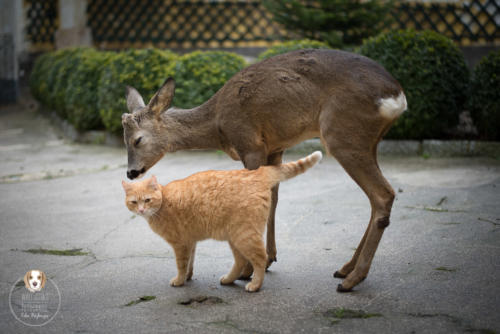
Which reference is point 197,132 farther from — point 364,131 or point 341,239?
point 341,239

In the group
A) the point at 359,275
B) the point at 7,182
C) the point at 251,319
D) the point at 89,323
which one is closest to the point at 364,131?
the point at 359,275

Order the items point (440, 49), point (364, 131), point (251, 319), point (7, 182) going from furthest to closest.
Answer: point (440, 49) → point (7, 182) → point (364, 131) → point (251, 319)

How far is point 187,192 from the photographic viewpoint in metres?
3.18

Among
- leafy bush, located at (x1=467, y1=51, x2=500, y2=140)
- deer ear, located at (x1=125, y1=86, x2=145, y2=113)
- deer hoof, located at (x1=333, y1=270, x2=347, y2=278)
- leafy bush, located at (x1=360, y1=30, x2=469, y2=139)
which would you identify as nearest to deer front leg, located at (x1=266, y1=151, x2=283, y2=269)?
deer hoof, located at (x1=333, y1=270, x2=347, y2=278)

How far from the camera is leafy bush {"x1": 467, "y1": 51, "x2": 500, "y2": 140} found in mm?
6738

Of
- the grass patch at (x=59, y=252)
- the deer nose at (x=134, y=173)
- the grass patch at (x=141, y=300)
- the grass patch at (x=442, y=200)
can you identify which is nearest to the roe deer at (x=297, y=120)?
the deer nose at (x=134, y=173)

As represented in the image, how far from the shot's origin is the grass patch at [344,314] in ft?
8.83

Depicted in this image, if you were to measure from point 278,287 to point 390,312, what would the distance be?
2.48ft

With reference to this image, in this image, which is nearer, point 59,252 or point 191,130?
point 191,130

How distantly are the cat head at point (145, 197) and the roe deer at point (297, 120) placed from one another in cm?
35

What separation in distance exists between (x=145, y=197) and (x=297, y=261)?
50.2 inches

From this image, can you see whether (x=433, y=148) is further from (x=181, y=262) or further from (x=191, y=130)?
(x=181, y=262)

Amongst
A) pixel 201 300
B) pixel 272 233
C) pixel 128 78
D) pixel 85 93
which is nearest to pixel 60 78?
pixel 85 93

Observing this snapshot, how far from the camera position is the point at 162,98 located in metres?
3.56
